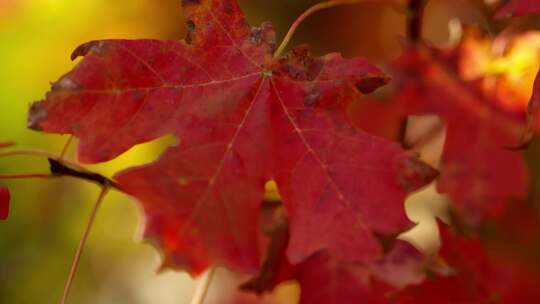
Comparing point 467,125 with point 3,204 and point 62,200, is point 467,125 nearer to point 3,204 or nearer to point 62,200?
point 3,204

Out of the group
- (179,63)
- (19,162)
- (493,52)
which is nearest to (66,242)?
(19,162)

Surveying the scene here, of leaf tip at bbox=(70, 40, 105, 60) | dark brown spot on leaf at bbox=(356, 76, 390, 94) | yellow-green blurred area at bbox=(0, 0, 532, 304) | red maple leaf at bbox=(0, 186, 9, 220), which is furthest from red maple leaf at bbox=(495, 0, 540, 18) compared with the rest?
yellow-green blurred area at bbox=(0, 0, 532, 304)

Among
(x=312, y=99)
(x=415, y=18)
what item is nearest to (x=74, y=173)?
(x=312, y=99)

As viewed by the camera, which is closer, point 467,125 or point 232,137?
point 232,137

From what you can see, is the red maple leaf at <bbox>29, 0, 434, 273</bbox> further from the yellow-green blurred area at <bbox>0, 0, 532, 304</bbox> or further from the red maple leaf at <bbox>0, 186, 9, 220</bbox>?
the yellow-green blurred area at <bbox>0, 0, 532, 304</bbox>

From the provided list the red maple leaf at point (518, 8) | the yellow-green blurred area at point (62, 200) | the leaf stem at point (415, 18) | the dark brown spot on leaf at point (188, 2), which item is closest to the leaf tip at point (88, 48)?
the dark brown spot on leaf at point (188, 2)

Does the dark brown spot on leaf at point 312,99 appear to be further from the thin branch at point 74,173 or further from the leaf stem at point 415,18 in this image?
the leaf stem at point 415,18
